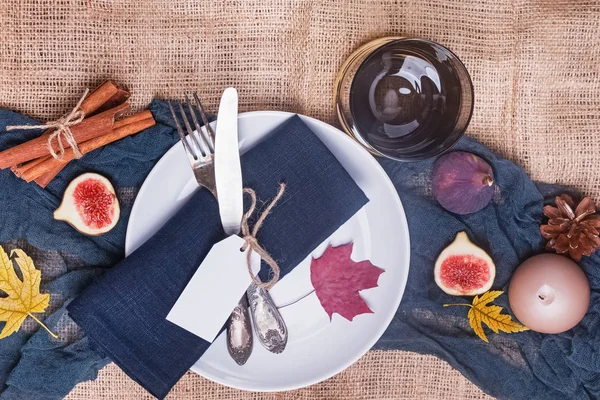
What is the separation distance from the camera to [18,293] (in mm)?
1105

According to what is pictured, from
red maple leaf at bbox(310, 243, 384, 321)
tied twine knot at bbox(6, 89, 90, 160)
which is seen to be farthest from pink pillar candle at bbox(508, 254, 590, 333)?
tied twine knot at bbox(6, 89, 90, 160)

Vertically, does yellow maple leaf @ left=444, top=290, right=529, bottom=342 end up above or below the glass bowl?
below

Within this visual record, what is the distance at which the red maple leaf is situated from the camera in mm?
1124

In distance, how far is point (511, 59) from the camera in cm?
119

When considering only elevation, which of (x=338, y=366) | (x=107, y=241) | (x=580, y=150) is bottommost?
(x=338, y=366)

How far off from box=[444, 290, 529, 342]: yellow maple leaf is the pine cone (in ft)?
0.55

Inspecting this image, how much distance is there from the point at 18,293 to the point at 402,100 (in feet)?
2.97

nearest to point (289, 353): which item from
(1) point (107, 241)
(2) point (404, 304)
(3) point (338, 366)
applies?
(3) point (338, 366)

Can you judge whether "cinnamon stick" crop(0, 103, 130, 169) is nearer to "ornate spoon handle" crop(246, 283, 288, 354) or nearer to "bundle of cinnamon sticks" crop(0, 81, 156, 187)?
"bundle of cinnamon sticks" crop(0, 81, 156, 187)

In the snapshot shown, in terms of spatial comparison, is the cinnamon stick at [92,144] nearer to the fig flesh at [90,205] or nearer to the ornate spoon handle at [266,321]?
the fig flesh at [90,205]

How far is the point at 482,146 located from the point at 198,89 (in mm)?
639

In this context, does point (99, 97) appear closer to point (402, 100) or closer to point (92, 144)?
point (92, 144)

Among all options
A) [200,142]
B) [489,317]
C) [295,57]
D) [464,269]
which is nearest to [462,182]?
[464,269]

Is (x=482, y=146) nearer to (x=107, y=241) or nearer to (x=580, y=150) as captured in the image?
(x=580, y=150)
